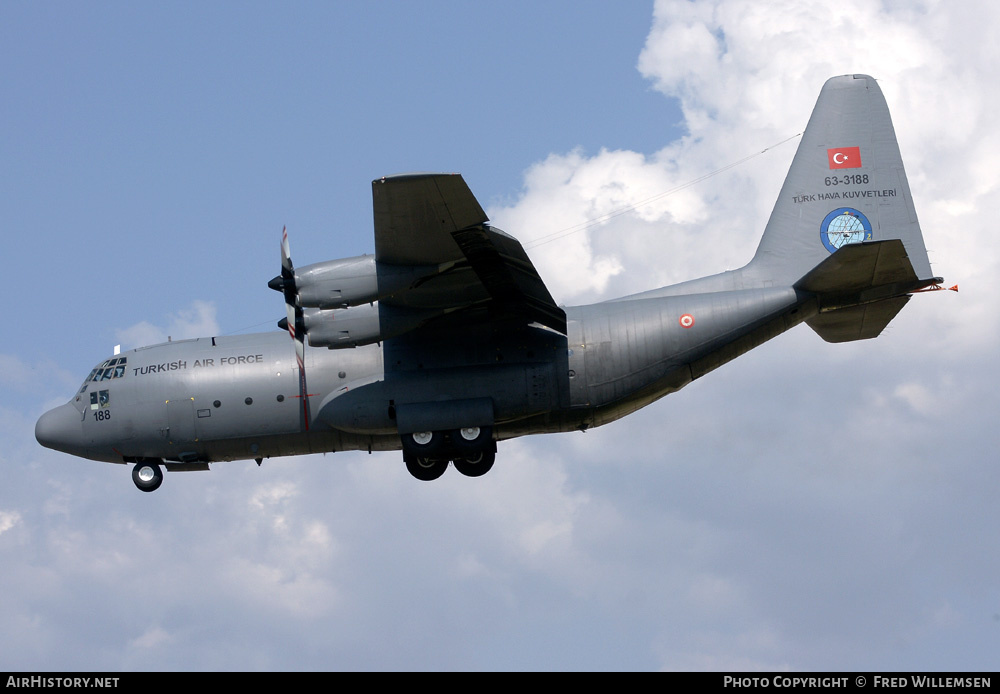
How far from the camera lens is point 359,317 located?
71.9 feet

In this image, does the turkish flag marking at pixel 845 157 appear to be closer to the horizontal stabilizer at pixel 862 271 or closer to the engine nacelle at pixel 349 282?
the horizontal stabilizer at pixel 862 271

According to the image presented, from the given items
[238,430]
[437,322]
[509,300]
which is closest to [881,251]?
[509,300]

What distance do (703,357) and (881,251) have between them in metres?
3.96

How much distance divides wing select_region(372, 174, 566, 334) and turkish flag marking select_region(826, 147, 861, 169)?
6795 millimetres

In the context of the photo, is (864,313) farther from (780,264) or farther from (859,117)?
(859,117)

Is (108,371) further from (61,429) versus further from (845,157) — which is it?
(845,157)

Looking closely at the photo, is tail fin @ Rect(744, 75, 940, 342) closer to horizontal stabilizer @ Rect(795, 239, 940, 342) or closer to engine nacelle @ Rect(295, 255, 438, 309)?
horizontal stabilizer @ Rect(795, 239, 940, 342)

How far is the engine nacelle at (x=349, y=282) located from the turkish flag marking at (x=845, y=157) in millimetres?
9728

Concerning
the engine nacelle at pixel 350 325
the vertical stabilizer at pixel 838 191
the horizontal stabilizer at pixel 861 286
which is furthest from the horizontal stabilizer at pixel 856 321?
the engine nacelle at pixel 350 325

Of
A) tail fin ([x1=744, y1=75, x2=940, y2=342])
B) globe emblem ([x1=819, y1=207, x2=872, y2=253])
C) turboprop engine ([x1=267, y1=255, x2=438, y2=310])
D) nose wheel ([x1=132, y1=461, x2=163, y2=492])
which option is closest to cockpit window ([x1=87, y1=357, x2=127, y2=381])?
nose wheel ([x1=132, y1=461, x2=163, y2=492])

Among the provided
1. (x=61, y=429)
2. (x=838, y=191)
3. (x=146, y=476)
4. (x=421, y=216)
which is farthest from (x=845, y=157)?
(x=61, y=429)

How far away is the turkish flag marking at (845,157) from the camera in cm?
2456

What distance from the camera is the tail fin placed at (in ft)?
78.7

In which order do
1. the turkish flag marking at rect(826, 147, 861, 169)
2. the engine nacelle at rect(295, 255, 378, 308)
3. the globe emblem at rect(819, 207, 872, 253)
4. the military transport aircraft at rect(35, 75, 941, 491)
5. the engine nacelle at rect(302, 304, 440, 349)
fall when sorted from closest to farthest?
1. the engine nacelle at rect(295, 255, 378, 308)
2. the engine nacelle at rect(302, 304, 440, 349)
3. the military transport aircraft at rect(35, 75, 941, 491)
4. the globe emblem at rect(819, 207, 872, 253)
5. the turkish flag marking at rect(826, 147, 861, 169)
